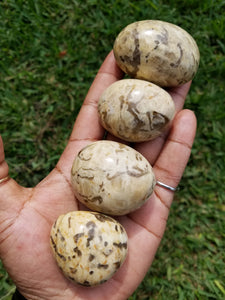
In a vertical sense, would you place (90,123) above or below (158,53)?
below

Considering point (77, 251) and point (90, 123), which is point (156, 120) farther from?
point (77, 251)

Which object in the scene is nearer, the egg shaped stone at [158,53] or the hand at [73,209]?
the hand at [73,209]

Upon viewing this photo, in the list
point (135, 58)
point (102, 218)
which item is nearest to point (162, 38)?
point (135, 58)

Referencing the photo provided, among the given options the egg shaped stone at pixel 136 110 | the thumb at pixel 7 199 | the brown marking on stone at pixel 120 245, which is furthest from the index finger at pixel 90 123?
the brown marking on stone at pixel 120 245

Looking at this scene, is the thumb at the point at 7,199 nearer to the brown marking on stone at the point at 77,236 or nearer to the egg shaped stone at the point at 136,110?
the brown marking on stone at the point at 77,236

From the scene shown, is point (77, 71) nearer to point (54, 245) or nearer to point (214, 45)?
point (214, 45)

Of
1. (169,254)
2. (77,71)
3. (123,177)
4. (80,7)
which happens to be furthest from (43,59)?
(169,254)
